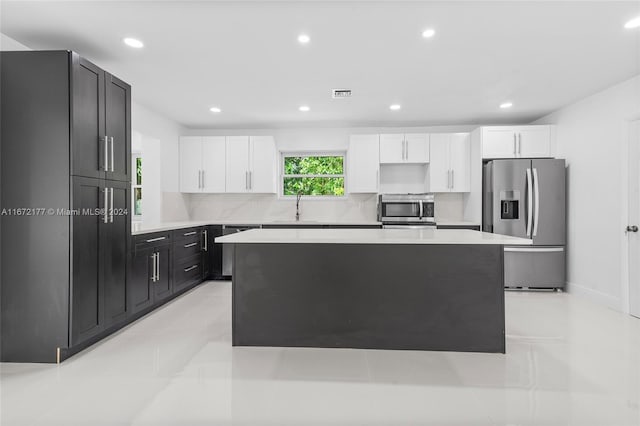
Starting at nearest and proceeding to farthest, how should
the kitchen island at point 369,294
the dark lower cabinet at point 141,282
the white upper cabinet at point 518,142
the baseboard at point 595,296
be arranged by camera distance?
1. the kitchen island at point 369,294
2. the dark lower cabinet at point 141,282
3. the baseboard at point 595,296
4. the white upper cabinet at point 518,142

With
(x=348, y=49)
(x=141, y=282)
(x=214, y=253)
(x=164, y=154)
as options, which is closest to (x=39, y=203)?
(x=141, y=282)

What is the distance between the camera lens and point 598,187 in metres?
4.15

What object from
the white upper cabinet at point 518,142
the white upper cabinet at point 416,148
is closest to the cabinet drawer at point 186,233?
the white upper cabinet at point 416,148

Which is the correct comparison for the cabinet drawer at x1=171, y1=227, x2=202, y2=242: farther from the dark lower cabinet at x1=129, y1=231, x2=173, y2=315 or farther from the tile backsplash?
the tile backsplash

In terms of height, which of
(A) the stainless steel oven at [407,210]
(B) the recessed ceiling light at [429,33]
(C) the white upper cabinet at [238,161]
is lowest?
(A) the stainless steel oven at [407,210]

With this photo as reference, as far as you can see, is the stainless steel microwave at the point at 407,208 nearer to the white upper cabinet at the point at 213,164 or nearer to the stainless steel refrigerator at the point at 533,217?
the stainless steel refrigerator at the point at 533,217

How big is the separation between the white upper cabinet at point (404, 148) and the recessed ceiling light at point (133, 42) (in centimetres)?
350

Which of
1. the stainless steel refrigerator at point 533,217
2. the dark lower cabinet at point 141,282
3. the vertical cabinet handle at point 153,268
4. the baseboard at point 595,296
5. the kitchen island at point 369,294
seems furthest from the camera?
the stainless steel refrigerator at point 533,217

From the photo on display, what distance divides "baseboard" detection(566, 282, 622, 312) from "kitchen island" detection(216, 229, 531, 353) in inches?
85.9

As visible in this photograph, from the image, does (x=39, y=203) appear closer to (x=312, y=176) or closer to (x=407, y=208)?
(x=312, y=176)

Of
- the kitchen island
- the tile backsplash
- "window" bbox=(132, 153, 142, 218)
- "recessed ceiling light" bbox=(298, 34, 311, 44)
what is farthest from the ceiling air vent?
"window" bbox=(132, 153, 142, 218)

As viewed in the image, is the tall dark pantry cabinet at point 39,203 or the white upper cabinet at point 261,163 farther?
the white upper cabinet at point 261,163

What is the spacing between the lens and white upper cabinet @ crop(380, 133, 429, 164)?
5371mm

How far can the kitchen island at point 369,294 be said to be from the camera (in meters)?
2.76
